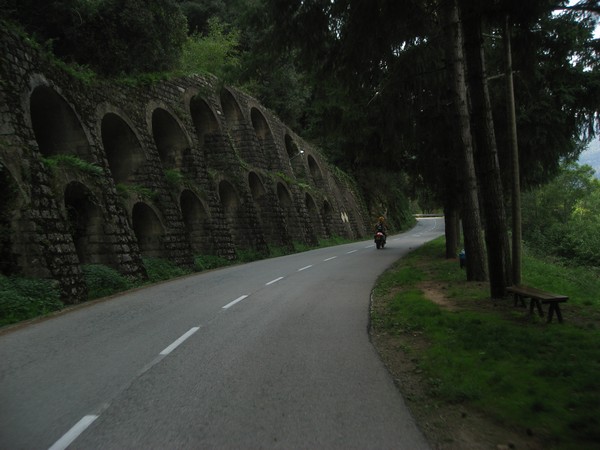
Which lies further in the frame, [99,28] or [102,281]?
[99,28]

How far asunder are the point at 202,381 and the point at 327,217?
42735 millimetres

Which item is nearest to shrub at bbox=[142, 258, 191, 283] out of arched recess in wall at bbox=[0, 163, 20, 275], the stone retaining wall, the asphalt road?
the stone retaining wall

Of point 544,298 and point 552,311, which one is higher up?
point 544,298

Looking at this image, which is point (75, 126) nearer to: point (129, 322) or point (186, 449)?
point (129, 322)

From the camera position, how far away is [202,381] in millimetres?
5906

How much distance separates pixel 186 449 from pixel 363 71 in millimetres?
7897

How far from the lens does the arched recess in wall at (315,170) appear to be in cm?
5084

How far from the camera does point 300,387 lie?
5.65 m

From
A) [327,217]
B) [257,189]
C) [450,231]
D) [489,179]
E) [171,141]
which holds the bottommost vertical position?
[450,231]

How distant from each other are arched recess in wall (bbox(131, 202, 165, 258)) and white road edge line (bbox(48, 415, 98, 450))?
54.2 ft

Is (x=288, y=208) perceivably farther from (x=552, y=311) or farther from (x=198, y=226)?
(x=552, y=311)

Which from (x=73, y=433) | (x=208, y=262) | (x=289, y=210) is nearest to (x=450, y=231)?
(x=208, y=262)

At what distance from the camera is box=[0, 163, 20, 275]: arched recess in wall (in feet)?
40.8

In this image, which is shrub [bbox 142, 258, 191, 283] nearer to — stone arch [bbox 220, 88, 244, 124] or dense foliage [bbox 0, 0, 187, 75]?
dense foliage [bbox 0, 0, 187, 75]
